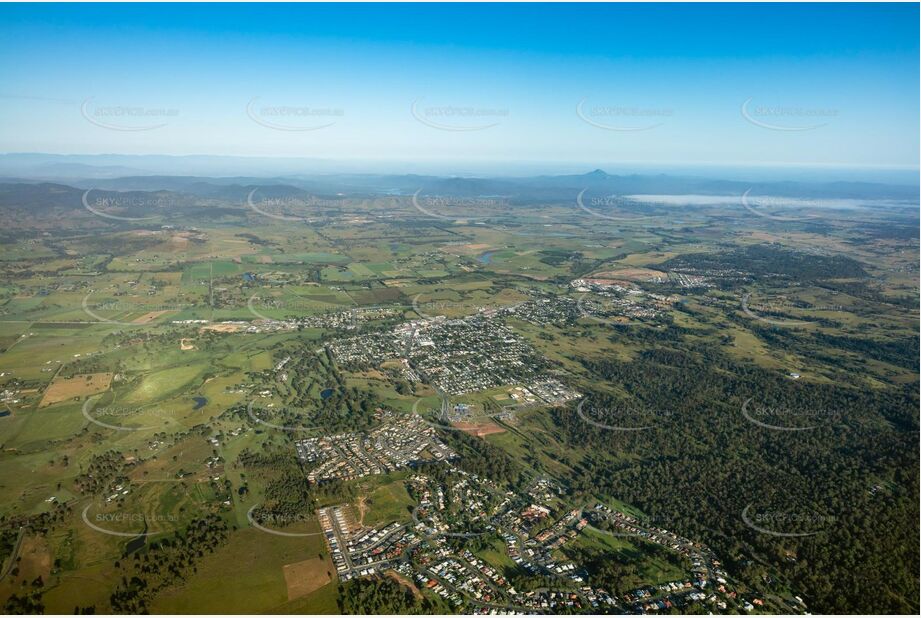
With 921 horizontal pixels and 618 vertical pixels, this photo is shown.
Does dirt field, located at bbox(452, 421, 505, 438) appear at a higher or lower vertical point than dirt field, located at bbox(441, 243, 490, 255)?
lower

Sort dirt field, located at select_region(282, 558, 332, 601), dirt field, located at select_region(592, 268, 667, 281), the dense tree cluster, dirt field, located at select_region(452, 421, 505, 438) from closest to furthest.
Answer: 1. dirt field, located at select_region(282, 558, 332, 601)
2. the dense tree cluster
3. dirt field, located at select_region(452, 421, 505, 438)
4. dirt field, located at select_region(592, 268, 667, 281)

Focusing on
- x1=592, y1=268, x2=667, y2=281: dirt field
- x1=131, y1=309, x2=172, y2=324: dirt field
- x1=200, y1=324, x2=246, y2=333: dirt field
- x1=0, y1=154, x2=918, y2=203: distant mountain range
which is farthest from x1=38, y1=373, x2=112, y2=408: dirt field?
x1=0, y1=154, x2=918, y2=203: distant mountain range

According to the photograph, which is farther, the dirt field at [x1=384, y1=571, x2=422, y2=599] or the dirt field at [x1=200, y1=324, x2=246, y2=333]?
the dirt field at [x1=200, y1=324, x2=246, y2=333]

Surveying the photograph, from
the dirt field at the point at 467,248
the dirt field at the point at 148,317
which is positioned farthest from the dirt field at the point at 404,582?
the dirt field at the point at 467,248

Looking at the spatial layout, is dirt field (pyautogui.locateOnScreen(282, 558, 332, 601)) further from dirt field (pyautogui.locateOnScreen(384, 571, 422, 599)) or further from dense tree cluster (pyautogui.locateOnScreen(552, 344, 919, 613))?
dense tree cluster (pyautogui.locateOnScreen(552, 344, 919, 613))

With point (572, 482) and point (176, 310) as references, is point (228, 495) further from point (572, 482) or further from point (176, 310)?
point (176, 310)

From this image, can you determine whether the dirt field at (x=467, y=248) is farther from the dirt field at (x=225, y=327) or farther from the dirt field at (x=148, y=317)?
the dirt field at (x=148, y=317)

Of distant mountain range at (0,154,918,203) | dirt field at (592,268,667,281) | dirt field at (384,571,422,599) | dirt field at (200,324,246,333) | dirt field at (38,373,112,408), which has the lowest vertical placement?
dirt field at (384,571,422,599)
